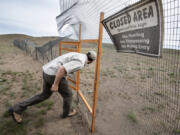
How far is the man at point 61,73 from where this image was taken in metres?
1.90

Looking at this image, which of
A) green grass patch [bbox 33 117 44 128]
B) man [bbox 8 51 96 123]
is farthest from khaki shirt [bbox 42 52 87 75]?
green grass patch [bbox 33 117 44 128]

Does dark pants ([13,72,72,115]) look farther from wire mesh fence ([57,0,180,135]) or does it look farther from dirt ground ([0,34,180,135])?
wire mesh fence ([57,0,180,135])

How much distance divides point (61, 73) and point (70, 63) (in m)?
0.20

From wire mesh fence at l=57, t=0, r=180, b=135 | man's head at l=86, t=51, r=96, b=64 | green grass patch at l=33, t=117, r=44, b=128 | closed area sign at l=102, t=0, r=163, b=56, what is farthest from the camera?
green grass patch at l=33, t=117, r=44, b=128

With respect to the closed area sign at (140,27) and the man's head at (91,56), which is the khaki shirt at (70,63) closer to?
the man's head at (91,56)

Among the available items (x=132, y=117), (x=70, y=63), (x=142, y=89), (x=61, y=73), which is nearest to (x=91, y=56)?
(x=70, y=63)

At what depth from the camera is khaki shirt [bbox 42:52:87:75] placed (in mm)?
1882

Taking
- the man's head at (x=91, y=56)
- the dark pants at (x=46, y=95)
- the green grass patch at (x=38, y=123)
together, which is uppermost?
the man's head at (x=91, y=56)


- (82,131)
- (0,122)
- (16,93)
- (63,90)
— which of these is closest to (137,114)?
(82,131)

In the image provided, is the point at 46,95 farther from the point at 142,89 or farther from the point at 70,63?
the point at 142,89

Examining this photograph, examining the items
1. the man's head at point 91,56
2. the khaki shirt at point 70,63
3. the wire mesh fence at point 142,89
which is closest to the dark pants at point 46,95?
the khaki shirt at point 70,63

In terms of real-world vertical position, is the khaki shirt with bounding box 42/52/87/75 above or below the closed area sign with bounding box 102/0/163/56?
below

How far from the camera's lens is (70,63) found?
74.9 inches

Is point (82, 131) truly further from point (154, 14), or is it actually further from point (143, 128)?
point (154, 14)
